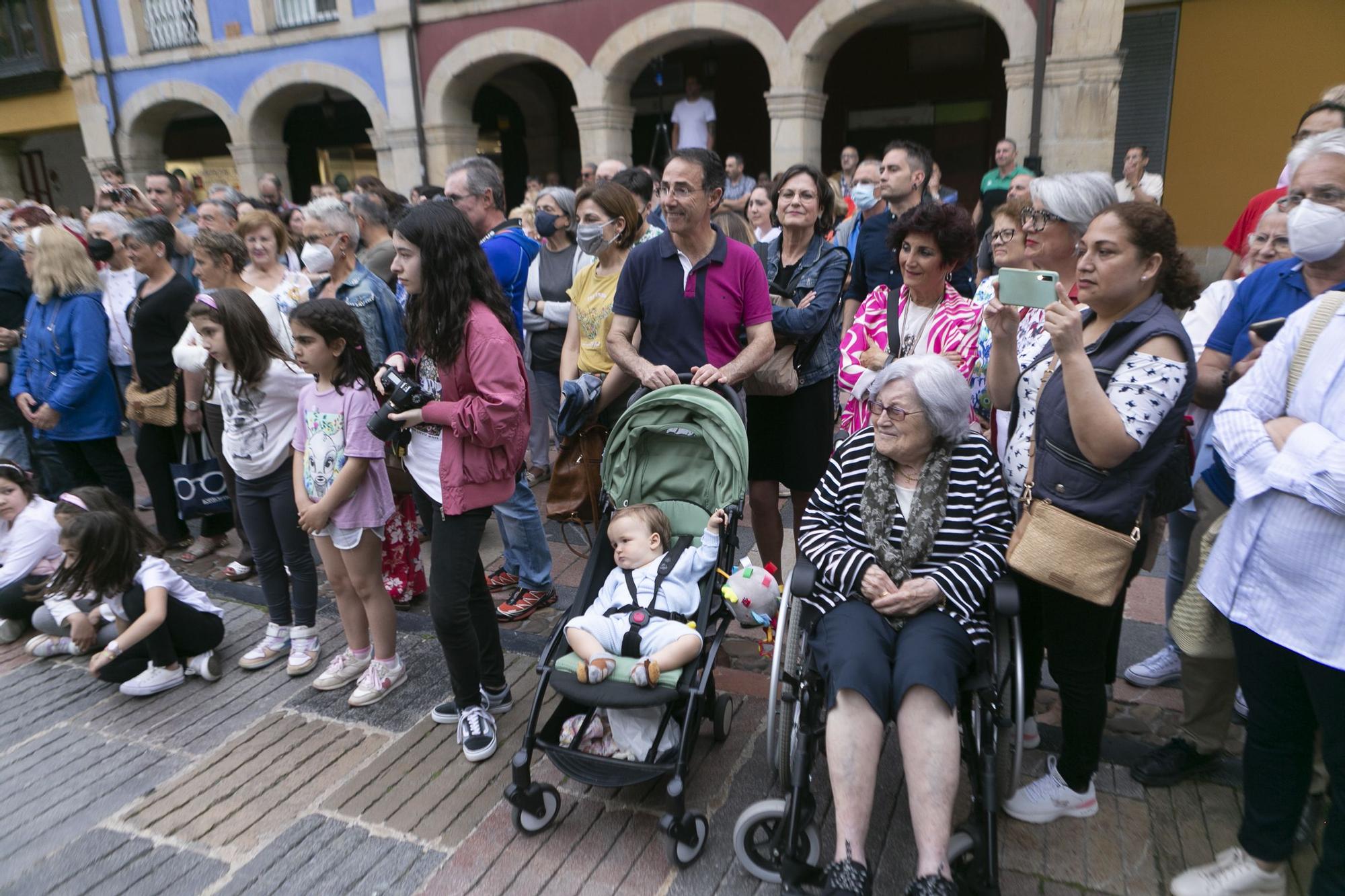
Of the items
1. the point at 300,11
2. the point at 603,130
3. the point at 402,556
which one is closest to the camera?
the point at 402,556

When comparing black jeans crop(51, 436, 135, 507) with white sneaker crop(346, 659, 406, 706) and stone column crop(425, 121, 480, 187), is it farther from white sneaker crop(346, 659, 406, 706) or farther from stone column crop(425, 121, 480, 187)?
stone column crop(425, 121, 480, 187)

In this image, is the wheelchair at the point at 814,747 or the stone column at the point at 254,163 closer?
the wheelchair at the point at 814,747

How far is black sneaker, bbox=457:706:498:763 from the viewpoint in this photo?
3178 millimetres

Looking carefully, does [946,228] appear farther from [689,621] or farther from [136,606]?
[136,606]

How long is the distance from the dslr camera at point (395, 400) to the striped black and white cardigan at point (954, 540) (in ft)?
4.81

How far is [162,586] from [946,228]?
3.79 m

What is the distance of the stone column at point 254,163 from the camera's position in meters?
15.0

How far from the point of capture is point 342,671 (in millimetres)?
3768

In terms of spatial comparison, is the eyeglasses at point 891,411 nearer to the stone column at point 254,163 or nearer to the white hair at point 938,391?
the white hair at point 938,391

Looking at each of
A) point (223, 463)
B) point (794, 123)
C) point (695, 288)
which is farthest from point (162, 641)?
point (794, 123)

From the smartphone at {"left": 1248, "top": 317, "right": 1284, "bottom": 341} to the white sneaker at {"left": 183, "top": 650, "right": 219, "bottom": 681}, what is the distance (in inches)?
173

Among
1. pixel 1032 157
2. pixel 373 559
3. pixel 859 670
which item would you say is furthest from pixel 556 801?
pixel 1032 157

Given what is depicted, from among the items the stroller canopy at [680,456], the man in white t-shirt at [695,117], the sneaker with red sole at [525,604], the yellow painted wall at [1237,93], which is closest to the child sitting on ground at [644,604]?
the stroller canopy at [680,456]

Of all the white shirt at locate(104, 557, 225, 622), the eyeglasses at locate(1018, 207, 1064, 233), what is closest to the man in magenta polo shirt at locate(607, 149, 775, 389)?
the eyeglasses at locate(1018, 207, 1064, 233)
